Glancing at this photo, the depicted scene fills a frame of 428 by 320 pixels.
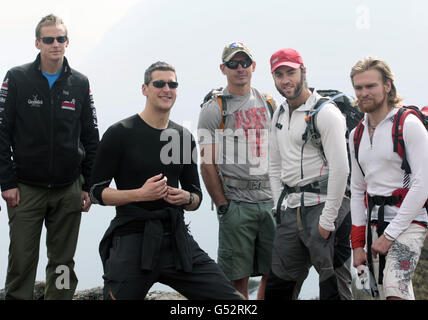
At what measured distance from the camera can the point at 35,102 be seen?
6.81 m

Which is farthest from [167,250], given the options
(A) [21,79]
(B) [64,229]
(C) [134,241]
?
(A) [21,79]

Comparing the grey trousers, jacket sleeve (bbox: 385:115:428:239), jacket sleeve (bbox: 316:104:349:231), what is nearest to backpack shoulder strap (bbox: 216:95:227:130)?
the grey trousers

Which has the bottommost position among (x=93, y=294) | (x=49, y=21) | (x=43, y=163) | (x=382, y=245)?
(x=93, y=294)

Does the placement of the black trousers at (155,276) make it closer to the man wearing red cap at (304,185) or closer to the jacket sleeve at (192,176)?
the jacket sleeve at (192,176)

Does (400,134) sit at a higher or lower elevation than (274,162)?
higher

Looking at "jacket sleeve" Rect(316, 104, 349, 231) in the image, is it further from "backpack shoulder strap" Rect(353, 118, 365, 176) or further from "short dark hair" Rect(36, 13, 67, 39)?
"short dark hair" Rect(36, 13, 67, 39)

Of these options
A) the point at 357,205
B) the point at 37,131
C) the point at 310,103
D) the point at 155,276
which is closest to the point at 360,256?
the point at 357,205

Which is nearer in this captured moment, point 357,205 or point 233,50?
point 357,205

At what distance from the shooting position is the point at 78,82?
23.6 ft

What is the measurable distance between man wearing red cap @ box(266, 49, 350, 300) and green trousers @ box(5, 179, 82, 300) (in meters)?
2.94

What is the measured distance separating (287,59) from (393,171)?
1.73 m

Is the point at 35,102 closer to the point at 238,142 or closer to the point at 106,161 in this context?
the point at 106,161

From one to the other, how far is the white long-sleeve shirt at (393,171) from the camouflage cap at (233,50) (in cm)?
226

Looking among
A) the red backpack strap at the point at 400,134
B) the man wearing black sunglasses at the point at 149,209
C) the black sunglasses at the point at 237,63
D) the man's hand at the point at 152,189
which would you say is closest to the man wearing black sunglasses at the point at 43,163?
the man wearing black sunglasses at the point at 149,209
